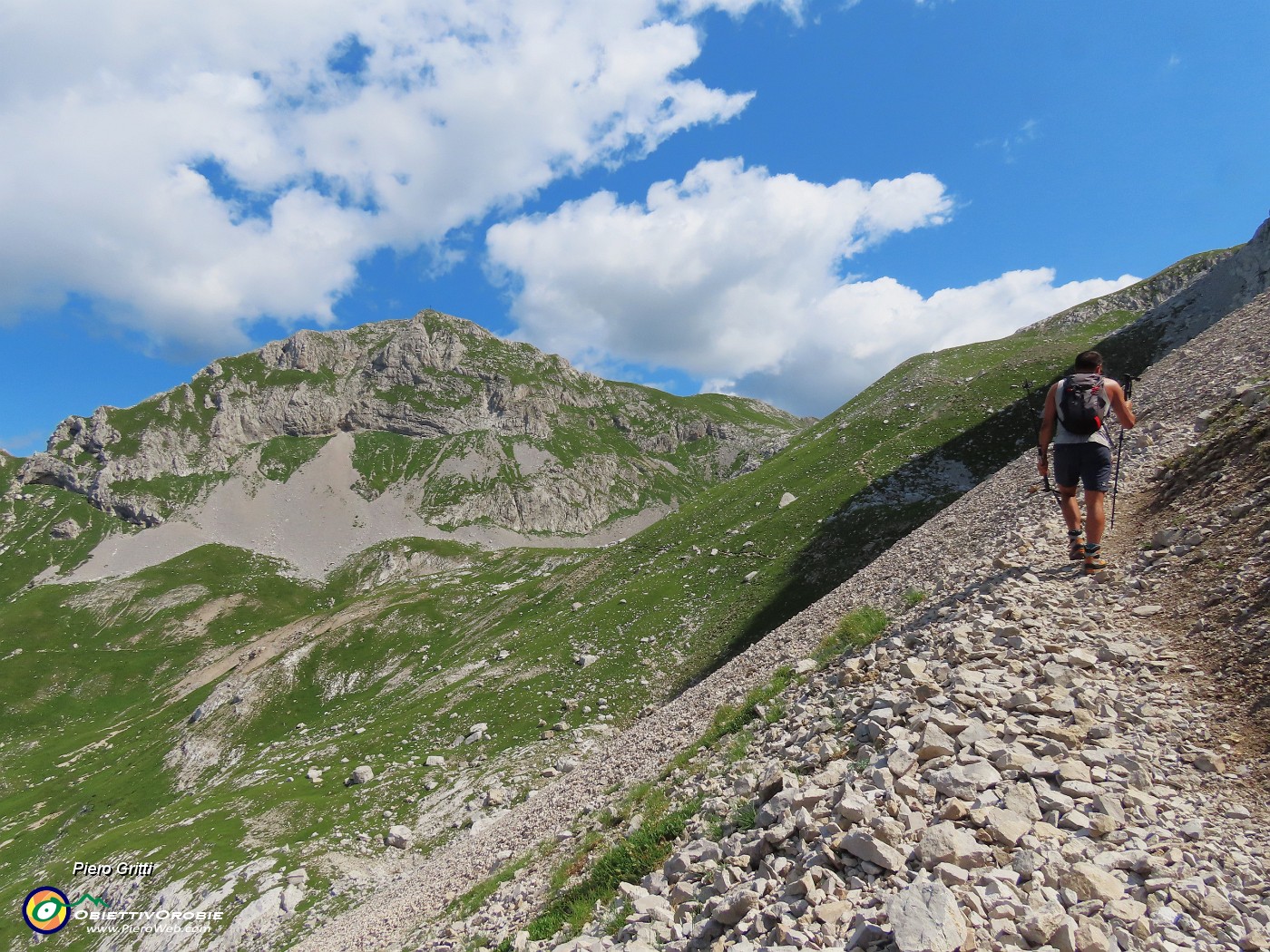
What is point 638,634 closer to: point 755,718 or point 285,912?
point 285,912

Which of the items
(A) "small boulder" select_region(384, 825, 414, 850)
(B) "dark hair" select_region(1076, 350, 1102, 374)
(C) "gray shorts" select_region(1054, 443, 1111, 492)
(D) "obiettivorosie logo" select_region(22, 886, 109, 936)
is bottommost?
(A) "small boulder" select_region(384, 825, 414, 850)

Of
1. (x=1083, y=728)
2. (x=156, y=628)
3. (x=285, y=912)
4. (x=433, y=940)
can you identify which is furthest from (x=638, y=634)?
(x=156, y=628)

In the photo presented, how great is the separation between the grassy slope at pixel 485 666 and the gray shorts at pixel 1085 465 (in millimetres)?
29117

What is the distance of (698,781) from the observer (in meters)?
11.2

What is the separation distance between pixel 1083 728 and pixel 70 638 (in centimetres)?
22777

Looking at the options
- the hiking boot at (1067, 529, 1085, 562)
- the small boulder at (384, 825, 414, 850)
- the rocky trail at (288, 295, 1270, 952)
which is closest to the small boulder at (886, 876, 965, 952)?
the rocky trail at (288, 295, 1270, 952)

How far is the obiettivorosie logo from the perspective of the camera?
1484 inches

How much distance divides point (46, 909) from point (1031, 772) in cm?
6288

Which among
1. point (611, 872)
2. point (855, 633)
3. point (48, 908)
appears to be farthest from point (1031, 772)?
point (48, 908)

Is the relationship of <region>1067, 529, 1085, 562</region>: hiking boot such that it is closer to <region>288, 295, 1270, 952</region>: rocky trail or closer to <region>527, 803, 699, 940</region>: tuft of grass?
<region>288, 295, 1270, 952</region>: rocky trail

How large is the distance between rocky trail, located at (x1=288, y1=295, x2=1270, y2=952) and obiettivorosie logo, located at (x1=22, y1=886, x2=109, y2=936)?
43.9 meters

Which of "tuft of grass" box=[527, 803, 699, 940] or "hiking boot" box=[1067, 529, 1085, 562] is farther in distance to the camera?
"hiking boot" box=[1067, 529, 1085, 562]

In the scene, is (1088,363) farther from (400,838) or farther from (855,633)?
(400,838)

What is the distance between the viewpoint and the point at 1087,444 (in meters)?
11.7
